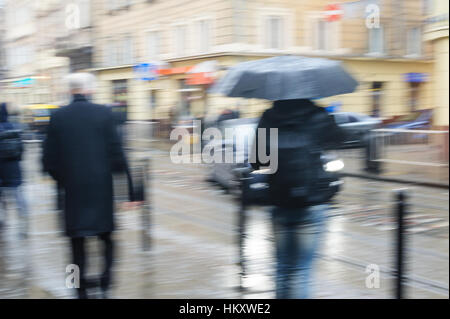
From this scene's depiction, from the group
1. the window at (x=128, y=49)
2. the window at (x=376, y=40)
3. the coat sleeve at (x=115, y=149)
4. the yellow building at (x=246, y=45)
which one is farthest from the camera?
the window at (x=128, y=49)

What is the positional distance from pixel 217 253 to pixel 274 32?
17277mm

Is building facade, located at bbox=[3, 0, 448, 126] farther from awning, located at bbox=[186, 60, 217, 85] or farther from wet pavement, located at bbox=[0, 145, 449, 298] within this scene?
wet pavement, located at bbox=[0, 145, 449, 298]

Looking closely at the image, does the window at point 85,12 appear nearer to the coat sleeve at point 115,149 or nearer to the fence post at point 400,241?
the coat sleeve at point 115,149

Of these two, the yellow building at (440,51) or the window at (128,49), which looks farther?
the window at (128,49)

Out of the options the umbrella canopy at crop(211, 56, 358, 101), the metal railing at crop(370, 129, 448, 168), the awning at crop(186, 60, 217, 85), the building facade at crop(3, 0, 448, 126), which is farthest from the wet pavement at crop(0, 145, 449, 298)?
the awning at crop(186, 60, 217, 85)

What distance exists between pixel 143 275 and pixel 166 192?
575 centimetres

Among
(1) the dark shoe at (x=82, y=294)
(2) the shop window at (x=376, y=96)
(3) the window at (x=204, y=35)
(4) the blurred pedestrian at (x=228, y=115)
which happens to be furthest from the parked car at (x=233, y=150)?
(2) the shop window at (x=376, y=96)

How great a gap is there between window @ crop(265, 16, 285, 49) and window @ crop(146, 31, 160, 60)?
16.7ft

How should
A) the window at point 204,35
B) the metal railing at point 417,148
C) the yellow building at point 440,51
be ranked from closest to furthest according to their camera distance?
the metal railing at point 417,148
the yellow building at point 440,51
the window at point 204,35

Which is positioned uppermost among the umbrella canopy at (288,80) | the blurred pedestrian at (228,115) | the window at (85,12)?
the window at (85,12)

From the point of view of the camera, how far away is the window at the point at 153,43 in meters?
24.8

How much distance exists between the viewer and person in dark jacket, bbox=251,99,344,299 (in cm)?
353

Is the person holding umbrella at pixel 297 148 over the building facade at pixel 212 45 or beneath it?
beneath
